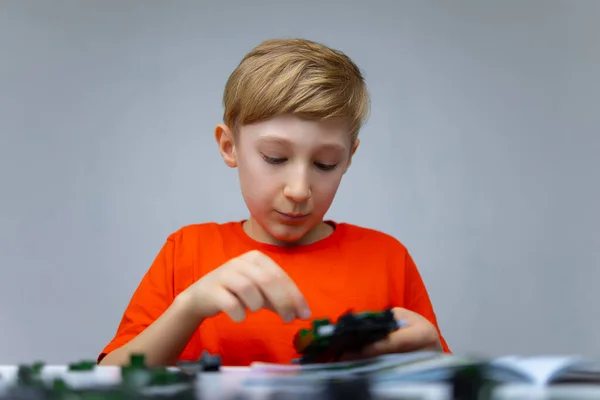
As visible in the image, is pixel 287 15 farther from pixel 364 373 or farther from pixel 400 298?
pixel 364 373

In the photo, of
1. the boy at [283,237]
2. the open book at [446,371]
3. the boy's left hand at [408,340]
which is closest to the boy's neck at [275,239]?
the boy at [283,237]

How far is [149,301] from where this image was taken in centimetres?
110

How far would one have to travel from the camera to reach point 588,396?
1.52 feet

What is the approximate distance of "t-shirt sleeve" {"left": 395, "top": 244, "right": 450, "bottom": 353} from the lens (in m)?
1.19

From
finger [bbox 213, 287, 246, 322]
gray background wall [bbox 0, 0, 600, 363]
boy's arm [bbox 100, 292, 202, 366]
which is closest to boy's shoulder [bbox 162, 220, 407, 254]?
boy's arm [bbox 100, 292, 202, 366]

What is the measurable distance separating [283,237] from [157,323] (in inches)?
→ 10.5

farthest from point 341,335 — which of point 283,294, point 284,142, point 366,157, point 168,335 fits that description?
point 366,157

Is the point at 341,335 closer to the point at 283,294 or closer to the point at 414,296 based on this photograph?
the point at 283,294

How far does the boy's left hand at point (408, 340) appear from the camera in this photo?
0.76 m

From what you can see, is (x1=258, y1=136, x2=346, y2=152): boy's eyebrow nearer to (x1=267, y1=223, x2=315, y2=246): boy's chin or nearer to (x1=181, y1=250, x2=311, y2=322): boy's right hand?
(x1=267, y1=223, x2=315, y2=246): boy's chin

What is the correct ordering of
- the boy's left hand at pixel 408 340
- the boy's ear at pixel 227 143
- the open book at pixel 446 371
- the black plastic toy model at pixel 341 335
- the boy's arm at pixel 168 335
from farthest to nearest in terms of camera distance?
the boy's ear at pixel 227 143, the boy's arm at pixel 168 335, the boy's left hand at pixel 408 340, the black plastic toy model at pixel 341 335, the open book at pixel 446 371

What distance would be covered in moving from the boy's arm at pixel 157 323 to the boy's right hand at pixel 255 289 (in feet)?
0.28

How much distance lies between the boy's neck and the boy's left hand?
0.29m

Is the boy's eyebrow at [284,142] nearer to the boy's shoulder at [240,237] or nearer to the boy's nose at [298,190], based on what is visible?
the boy's nose at [298,190]
